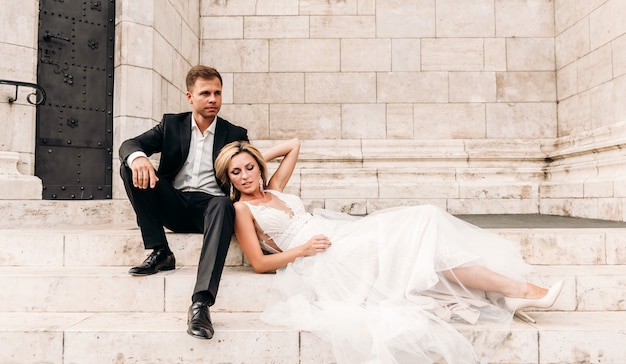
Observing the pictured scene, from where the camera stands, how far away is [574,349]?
8.37 feet

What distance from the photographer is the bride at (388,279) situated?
2.42 m

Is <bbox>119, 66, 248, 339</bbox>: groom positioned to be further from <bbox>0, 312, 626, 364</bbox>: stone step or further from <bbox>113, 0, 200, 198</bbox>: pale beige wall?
<bbox>113, 0, 200, 198</bbox>: pale beige wall

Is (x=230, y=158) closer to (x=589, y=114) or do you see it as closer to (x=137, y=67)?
(x=137, y=67)

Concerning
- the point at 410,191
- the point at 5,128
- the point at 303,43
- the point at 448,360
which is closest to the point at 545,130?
the point at 410,191

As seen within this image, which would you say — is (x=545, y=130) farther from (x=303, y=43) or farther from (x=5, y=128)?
(x=5, y=128)

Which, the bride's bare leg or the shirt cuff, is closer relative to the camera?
the bride's bare leg

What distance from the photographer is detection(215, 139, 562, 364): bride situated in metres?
Result: 2.42

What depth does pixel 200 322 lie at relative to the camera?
257 centimetres

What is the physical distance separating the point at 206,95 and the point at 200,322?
5.93 feet

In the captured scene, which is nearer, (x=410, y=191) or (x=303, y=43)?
(x=410, y=191)

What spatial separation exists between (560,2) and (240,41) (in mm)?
5003

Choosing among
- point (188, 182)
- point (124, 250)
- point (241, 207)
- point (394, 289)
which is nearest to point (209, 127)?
point (188, 182)

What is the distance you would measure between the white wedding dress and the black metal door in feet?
10.9

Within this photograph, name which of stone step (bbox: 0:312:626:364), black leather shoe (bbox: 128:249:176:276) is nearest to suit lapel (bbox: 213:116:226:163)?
black leather shoe (bbox: 128:249:176:276)
